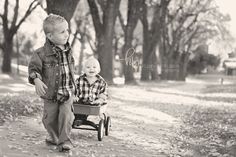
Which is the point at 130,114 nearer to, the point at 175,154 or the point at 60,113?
the point at 175,154

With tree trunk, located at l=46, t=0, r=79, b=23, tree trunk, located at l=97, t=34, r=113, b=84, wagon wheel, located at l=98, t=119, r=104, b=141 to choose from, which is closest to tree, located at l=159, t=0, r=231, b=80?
tree trunk, located at l=97, t=34, r=113, b=84

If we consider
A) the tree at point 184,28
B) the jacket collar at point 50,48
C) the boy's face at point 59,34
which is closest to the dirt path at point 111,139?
the jacket collar at point 50,48

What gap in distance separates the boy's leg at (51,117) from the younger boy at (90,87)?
1.09 m

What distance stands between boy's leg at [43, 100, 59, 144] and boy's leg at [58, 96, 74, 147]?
0.09m

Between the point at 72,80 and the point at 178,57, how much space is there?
45762 millimetres

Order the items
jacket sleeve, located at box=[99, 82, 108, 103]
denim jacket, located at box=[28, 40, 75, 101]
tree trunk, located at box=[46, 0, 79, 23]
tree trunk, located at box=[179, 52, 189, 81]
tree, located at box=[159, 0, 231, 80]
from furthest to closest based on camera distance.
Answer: tree trunk, located at box=[179, 52, 189, 81], tree, located at box=[159, 0, 231, 80], tree trunk, located at box=[46, 0, 79, 23], jacket sleeve, located at box=[99, 82, 108, 103], denim jacket, located at box=[28, 40, 75, 101]

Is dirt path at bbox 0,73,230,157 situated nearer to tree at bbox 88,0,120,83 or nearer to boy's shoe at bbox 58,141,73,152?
boy's shoe at bbox 58,141,73,152

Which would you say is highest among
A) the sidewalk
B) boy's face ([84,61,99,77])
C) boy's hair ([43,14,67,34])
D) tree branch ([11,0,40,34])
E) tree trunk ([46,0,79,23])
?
tree branch ([11,0,40,34])

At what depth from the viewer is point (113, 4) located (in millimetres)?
21594

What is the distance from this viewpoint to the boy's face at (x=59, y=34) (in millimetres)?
6395

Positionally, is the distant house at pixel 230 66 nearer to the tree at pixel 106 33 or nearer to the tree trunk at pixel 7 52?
the tree trunk at pixel 7 52

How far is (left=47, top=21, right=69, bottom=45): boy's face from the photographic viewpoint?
6395mm

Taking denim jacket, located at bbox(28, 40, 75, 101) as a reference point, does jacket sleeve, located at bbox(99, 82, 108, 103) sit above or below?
below

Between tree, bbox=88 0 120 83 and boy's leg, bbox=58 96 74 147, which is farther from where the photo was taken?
tree, bbox=88 0 120 83
